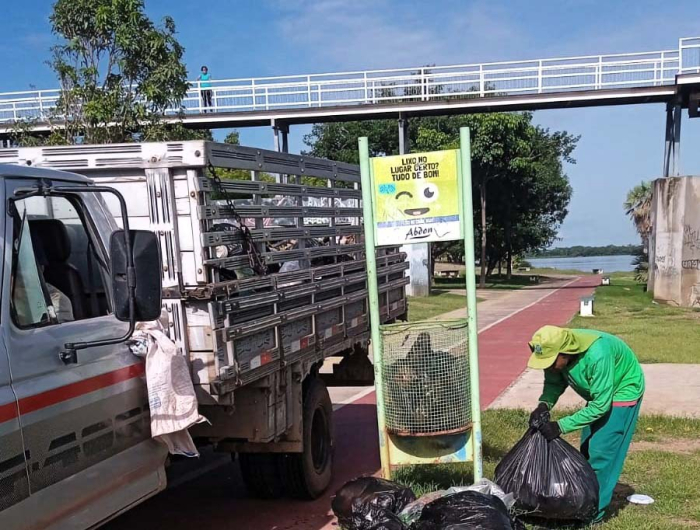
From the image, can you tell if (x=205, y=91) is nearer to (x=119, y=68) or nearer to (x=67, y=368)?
(x=119, y=68)

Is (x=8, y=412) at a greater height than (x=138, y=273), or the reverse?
(x=138, y=273)

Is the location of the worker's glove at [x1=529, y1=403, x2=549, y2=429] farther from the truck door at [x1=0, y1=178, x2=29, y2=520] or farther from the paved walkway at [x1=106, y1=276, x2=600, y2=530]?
the truck door at [x1=0, y1=178, x2=29, y2=520]

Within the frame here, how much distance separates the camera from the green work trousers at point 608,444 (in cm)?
483

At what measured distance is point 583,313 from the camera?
786 inches

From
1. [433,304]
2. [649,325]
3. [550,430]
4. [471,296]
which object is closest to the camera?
[550,430]

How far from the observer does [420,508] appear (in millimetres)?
4273

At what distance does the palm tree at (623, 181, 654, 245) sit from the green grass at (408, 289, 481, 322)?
30.2 feet

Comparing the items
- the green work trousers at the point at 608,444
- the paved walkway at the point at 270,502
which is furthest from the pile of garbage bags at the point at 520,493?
the paved walkway at the point at 270,502

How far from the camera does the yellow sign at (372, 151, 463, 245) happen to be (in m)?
4.80

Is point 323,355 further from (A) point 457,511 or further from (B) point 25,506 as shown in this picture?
(B) point 25,506

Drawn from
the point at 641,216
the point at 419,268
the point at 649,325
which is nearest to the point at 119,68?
the point at 649,325

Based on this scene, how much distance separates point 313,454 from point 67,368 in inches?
118

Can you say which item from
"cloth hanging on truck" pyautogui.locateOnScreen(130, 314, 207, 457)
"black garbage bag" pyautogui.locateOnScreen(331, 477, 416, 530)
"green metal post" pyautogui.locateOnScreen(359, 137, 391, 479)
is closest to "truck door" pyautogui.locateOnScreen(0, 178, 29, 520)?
"cloth hanging on truck" pyautogui.locateOnScreen(130, 314, 207, 457)

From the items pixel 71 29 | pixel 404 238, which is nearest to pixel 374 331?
pixel 404 238
